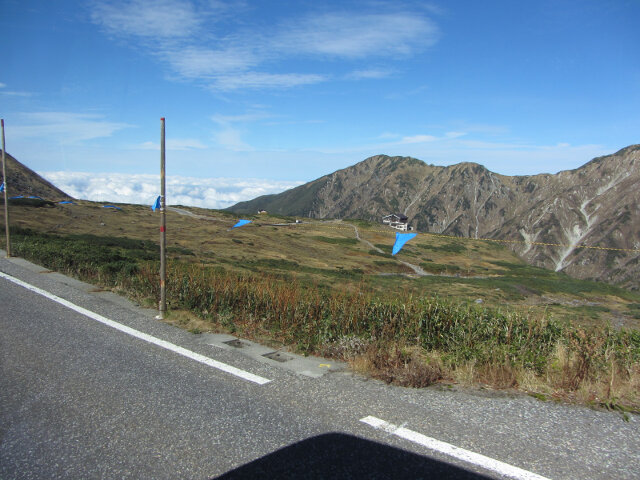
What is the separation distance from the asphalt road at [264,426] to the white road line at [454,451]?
0.05 feet

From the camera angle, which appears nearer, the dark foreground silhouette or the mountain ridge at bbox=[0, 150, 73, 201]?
the dark foreground silhouette

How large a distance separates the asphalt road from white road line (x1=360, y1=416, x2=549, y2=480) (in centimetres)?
2

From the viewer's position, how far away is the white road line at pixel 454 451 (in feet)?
11.3

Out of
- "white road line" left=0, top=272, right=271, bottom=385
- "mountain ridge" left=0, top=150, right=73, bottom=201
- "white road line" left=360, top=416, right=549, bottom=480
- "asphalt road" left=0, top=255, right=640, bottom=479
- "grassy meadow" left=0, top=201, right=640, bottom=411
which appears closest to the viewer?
"white road line" left=360, top=416, right=549, bottom=480

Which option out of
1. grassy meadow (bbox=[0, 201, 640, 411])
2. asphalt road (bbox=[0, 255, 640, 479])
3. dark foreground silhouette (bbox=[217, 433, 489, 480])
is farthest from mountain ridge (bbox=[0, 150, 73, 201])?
dark foreground silhouette (bbox=[217, 433, 489, 480])

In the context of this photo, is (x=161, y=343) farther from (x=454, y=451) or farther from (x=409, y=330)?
(x=454, y=451)

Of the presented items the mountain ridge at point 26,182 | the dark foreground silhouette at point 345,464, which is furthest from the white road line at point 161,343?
the mountain ridge at point 26,182

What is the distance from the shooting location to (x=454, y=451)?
374cm

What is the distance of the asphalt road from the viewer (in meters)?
3.55

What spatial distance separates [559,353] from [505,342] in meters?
1.05

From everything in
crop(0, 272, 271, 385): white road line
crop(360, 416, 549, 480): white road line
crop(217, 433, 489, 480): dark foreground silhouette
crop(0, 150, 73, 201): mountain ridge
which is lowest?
crop(0, 272, 271, 385): white road line

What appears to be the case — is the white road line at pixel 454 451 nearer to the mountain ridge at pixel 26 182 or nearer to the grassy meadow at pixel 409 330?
the grassy meadow at pixel 409 330

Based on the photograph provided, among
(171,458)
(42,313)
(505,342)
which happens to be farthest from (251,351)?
(42,313)

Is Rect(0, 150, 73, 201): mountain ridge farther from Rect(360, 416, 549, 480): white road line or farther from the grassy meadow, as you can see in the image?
Rect(360, 416, 549, 480): white road line
